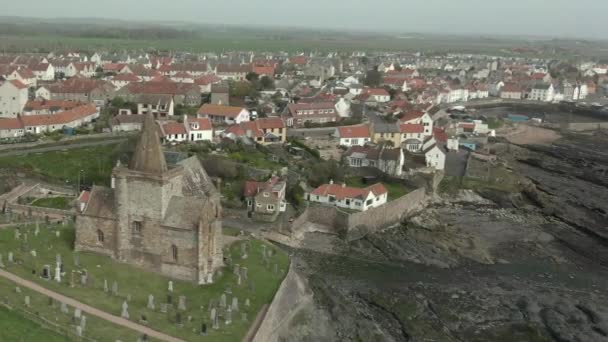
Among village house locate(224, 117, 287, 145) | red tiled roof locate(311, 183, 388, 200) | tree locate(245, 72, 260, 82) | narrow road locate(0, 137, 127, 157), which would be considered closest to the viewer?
red tiled roof locate(311, 183, 388, 200)

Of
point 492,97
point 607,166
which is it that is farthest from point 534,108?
point 607,166

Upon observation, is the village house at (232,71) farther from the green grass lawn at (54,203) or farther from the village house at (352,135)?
the green grass lawn at (54,203)

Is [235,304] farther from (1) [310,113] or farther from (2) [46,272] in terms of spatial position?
(1) [310,113]

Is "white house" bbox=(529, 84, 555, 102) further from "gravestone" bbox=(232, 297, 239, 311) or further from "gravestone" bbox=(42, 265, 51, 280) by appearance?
"gravestone" bbox=(42, 265, 51, 280)

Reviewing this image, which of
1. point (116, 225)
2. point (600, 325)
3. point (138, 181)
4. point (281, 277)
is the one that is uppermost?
point (138, 181)

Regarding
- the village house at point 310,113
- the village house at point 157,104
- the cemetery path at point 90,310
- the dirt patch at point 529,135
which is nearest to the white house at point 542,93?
the dirt patch at point 529,135

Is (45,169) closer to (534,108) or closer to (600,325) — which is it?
(600,325)

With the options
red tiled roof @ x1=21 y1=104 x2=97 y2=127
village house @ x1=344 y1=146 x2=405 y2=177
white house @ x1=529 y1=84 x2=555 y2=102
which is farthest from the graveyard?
white house @ x1=529 y1=84 x2=555 y2=102
